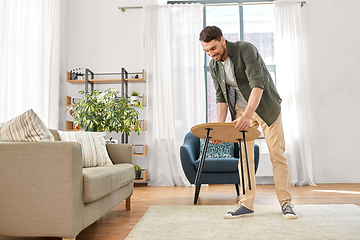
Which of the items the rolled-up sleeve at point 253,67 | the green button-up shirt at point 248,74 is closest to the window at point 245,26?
the green button-up shirt at point 248,74

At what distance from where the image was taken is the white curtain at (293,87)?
164 inches

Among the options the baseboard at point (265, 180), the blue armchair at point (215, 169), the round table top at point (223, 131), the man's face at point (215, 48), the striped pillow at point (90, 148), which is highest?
the man's face at point (215, 48)

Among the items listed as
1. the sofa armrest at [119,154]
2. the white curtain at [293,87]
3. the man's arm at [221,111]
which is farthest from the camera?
the white curtain at [293,87]

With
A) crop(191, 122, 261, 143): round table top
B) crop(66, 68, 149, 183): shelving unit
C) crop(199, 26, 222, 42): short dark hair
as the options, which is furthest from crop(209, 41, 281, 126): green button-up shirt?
crop(66, 68, 149, 183): shelving unit

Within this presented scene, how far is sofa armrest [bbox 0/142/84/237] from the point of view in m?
1.34

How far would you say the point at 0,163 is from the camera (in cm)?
138

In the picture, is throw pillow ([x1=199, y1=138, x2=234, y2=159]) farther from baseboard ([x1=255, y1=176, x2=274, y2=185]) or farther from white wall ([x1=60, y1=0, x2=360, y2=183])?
white wall ([x1=60, y1=0, x2=360, y2=183])

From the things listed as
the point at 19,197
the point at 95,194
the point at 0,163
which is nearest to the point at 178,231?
the point at 95,194

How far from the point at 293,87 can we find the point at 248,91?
2.62 m

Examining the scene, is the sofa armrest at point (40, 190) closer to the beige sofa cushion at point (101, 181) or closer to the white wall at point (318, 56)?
the beige sofa cushion at point (101, 181)

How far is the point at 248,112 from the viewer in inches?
67.1

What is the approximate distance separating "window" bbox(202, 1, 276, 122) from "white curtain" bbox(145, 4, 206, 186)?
14.1 inches

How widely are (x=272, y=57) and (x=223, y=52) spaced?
9.98 ft

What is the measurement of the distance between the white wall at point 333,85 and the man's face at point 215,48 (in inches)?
118
